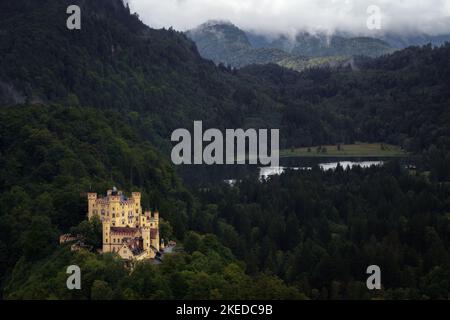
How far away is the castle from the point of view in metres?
97.2

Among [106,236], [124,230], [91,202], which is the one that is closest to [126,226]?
[124,230]

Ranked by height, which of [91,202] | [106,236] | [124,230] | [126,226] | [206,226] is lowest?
[206,226]

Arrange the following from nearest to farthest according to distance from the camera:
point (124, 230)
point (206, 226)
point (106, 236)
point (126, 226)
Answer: point (106, 236) → point (124, 230) → point (126, 226) → point (206, 226)

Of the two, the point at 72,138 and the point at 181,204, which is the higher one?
the point at 72,138

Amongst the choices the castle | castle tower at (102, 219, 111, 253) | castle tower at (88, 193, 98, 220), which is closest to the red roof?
the castle

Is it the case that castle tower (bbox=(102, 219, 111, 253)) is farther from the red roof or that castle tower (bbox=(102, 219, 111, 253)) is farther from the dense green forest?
the dense green forest

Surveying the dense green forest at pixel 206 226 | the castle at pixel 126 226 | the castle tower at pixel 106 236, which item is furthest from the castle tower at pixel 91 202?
the castle tower at pixel 106 236

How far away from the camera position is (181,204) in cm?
16450

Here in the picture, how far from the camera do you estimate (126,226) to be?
10019 cm

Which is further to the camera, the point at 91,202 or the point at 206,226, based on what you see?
the point at 206,226

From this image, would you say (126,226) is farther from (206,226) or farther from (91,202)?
(206,226)

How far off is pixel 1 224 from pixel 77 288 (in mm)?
34260
